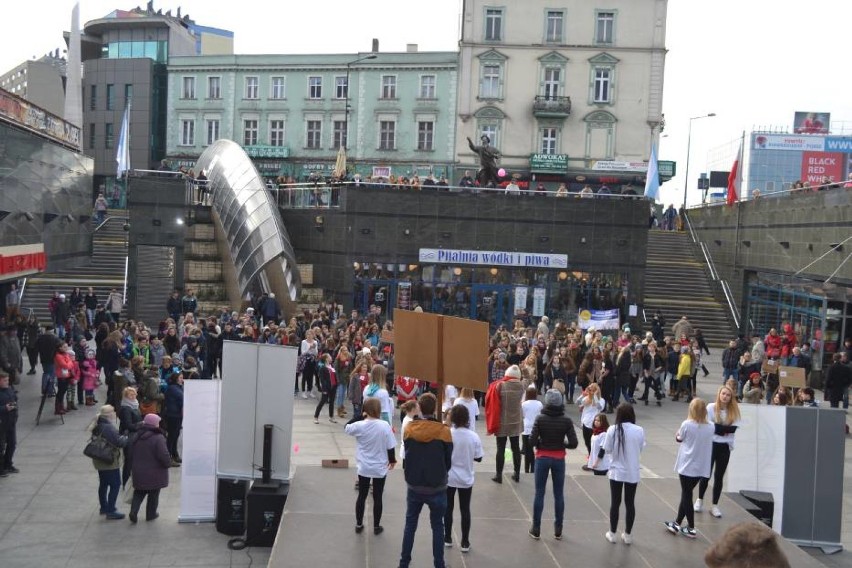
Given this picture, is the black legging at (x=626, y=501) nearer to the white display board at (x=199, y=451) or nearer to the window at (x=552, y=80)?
the white display board at (x=199, y=451)

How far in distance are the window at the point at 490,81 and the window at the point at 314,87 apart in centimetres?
1016

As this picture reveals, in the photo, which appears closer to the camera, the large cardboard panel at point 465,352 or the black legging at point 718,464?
the large cardboard panel at point 465,352

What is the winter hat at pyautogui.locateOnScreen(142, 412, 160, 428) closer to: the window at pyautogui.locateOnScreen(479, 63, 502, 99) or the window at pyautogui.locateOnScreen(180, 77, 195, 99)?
the window at pyautogui.locateOnScreen(479, 63, 502, 99)

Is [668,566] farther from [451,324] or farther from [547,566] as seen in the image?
[451,324]

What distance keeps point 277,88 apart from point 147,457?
4930 cm

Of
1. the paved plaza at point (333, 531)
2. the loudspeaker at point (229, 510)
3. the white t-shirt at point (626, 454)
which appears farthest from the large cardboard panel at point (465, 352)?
the loudspeaker at point (229, 510)

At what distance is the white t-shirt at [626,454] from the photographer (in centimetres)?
916

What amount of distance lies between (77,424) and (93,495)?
4614mm

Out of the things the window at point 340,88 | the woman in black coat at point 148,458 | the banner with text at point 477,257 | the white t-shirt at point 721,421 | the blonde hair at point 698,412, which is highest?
the window at point 340,88

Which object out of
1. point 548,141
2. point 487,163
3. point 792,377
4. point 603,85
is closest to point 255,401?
point 792,377

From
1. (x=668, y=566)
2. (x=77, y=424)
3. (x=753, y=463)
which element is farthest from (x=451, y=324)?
(x=77, y=424)

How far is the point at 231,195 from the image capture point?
1390 inches

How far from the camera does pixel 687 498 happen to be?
9.66m

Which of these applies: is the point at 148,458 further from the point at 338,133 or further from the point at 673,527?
the point at 338,133
